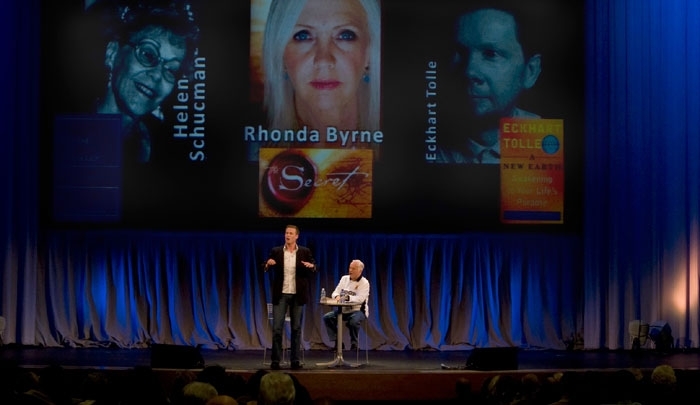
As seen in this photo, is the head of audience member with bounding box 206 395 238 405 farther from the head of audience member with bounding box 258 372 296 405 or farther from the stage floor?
the stage floor

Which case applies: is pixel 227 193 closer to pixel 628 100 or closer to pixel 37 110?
pixel 37 110

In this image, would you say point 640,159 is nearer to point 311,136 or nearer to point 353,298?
point 311,136

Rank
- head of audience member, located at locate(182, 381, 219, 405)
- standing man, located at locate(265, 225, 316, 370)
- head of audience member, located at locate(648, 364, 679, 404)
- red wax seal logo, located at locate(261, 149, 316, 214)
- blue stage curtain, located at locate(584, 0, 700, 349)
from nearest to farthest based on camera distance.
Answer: head of audience member, located at locate(182, 381, 219, 405) < head of audience member, located at locate(648, 364, 679, 404) < standing man, located at locate(265, 225, 316, 370) < red wax seal logo, located at locate(261, 149, 316, 214) < blue stage curtain, located at locate(584, 0, 700, 349)

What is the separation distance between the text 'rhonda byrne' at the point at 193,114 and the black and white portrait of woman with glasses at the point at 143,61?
0.16m

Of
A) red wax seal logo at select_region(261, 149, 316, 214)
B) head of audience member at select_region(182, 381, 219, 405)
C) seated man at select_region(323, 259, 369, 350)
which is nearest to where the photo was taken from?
head of audience member at select_region(182, 381, 219, 405)

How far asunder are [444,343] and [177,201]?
11.5 feet

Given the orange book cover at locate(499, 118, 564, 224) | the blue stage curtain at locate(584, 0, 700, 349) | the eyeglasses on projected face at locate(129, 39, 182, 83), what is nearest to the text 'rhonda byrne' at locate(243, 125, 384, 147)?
the eyeglasses on projected face at locate(129, 39, 182, 83)

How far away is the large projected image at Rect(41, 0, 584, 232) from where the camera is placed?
39.1 ft

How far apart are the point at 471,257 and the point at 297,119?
259 cm

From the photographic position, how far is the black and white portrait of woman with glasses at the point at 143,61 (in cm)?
1197

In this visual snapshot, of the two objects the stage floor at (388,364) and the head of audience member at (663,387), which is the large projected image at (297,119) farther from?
the head of audience member at (663,387)

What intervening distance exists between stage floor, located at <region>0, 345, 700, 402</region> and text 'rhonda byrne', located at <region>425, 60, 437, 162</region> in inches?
90.7

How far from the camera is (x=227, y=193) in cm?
1191

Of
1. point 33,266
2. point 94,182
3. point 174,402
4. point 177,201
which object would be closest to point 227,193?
point 177,201
